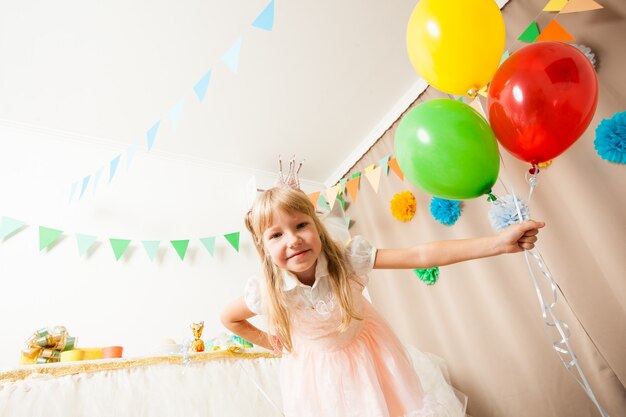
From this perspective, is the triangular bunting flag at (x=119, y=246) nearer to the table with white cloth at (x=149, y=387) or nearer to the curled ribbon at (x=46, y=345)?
the curled ribbon at (x=46, y=345)

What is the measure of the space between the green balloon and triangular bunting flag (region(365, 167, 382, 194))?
4.91 feet

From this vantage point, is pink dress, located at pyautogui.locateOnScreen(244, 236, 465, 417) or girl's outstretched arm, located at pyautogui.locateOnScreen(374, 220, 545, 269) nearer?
girl's outstretched arm, located at pyautogui.locateOnScreen(374, 220, 545, 269)

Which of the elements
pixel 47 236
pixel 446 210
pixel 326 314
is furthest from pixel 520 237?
pixel 47 236

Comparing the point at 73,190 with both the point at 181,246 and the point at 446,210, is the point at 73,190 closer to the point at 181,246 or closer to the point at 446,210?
the point at 181,246

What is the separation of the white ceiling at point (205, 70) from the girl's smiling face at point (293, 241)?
3.93 ft

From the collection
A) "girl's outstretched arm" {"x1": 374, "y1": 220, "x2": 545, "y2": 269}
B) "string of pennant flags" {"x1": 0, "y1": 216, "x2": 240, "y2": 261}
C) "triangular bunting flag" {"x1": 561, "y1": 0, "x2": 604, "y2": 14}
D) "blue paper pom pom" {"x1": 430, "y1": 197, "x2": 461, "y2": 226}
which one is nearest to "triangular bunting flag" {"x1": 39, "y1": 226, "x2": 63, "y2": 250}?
"string of pennant flags" {"x1": 0, "y1": 216, "x2": 240, "y2": 261}

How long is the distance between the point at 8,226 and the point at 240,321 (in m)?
1.57

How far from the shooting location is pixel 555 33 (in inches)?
59.7

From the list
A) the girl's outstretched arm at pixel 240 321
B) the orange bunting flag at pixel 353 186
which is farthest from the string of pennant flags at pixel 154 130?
the orange bunting flag at pixel 353 186

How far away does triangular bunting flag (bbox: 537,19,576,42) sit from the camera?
→ 4.89 feet

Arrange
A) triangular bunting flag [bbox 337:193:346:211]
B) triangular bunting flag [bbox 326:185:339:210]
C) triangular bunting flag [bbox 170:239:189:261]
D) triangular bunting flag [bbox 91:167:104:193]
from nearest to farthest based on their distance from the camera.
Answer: triangular bunting flag [bbox 91:167:104:193] → triangular bunting flag [bbox 170:239:189:261] → triangular bunting flag [bbox 326:185:339:210] → triangular bunting flag [bbox 337:193:346:211]

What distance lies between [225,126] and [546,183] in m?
1.97

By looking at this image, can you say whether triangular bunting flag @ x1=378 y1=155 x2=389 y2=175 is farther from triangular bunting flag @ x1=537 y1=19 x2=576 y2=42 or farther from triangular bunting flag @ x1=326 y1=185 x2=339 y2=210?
triangular bunting flag @ x1=537 y1=19 x2=576 y2=42

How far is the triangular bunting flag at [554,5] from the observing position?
151cm
